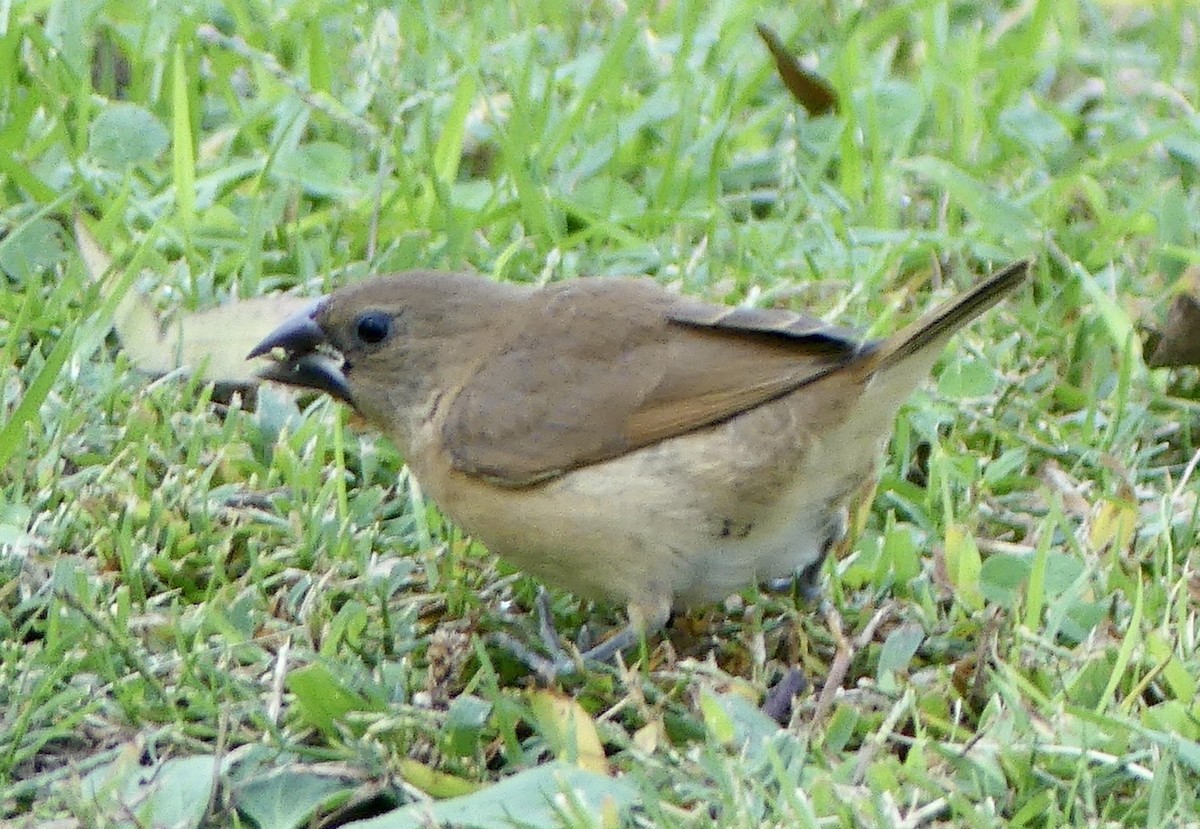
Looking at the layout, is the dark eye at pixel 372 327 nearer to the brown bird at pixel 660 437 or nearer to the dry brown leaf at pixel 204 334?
the brown bird at pixel 660 437

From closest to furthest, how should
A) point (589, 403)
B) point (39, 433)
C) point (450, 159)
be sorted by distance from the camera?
point (589, 403), point (39, 433), point (450, 159)

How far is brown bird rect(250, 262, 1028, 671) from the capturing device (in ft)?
13.9

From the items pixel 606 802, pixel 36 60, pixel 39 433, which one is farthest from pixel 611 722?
pixel 36 60

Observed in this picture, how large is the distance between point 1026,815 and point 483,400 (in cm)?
166

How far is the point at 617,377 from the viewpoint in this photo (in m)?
→ 4.46

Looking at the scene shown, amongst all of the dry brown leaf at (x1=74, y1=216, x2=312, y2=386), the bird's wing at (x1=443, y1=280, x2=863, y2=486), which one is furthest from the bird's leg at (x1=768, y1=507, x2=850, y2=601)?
the dry brown leaf at (x1=74, y1=216, x2=312, y2=386)

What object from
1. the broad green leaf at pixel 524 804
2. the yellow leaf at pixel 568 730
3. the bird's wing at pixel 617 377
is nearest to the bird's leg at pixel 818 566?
the bird's wing at pixel 617 377

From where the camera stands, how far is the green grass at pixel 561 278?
3850 mm

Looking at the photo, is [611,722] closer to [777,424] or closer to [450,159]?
[777,424]

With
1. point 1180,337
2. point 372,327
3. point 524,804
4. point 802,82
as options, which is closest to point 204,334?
point 372,327

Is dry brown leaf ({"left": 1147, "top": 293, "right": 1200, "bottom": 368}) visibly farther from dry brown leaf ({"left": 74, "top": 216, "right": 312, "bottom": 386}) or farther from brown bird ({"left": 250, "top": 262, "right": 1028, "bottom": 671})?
dry brown leaf ({"left": 74, "top": 216, "right": 312, "bottom": 386})

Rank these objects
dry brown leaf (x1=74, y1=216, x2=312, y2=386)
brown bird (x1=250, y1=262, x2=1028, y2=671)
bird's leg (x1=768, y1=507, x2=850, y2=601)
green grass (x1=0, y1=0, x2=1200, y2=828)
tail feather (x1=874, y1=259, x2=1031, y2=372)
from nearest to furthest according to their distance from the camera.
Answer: green grass (x1=0, y1=0, x2=1200, y2=828) < tail feather (x1=874, y1=259, x2=1031, y2=372) < brown bird (x1=250, y1=262, x2=1028, y2=671) < bird's leg (x1=768, y1=507, x2=850, y2=601) < dry brown leaf (x1=74, y1=216, x2=312, y2=386)

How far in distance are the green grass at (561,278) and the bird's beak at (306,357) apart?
0.22 meters

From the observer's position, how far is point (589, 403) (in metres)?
4.42
